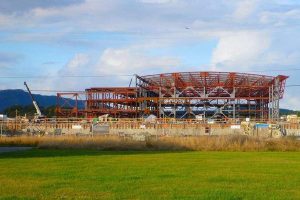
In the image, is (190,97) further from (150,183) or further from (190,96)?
(150,183)

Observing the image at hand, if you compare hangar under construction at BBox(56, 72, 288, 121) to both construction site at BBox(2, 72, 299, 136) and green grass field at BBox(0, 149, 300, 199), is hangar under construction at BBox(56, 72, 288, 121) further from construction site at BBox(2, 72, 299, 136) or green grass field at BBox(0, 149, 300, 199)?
green grass field at BBox(0, 149, 300, 199)

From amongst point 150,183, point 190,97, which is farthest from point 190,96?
point 150,183

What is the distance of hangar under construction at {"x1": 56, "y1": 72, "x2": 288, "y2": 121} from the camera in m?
89.0

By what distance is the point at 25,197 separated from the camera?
1158cm

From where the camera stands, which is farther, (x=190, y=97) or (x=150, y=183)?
(x=190, y=97)

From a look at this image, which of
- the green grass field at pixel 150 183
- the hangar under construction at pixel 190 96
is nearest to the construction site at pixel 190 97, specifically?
the hangar under construction at pixel 190 96

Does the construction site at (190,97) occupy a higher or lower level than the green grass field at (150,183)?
higher

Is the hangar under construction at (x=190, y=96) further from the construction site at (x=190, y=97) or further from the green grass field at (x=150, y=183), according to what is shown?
the green grass field at (x=150, y=183)

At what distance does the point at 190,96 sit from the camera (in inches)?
3750

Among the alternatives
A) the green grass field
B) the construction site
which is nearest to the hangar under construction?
the construction site

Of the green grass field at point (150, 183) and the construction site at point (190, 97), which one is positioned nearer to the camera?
the green grass field at point (150, 183)

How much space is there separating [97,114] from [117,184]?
84413 mm

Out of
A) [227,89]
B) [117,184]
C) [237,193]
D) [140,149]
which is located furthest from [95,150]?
[227,89]

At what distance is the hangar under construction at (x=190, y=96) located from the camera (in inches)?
3504
